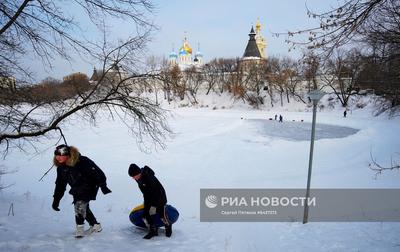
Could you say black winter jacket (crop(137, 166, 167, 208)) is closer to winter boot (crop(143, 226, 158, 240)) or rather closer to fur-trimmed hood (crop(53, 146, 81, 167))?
winter boot (crop(143, 226, 158, 240))

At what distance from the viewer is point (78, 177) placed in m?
4.91

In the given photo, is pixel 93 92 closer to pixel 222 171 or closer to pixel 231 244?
pixel 231 244

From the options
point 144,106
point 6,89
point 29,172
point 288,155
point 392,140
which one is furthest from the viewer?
point 392,140

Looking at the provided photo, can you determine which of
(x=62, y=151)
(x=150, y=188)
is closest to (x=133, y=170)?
(x=150, y=188)

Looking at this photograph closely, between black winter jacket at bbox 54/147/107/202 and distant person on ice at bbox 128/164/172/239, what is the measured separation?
610 millimetres

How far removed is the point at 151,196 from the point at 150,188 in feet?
0.62

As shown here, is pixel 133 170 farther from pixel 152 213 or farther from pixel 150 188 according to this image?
pixel 152 213

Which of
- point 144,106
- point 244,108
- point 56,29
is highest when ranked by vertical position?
point 56,29

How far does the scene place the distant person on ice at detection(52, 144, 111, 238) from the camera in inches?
188

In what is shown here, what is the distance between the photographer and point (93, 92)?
18.8 ft

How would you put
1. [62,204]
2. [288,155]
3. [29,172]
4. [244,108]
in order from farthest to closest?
1. [244,108]
2. [288,155]
3. [29,172]
4. [62,204]

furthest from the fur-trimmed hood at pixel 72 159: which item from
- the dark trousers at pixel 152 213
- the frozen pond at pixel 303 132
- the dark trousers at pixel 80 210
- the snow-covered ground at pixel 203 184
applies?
the frozen pond at pixel 303 132

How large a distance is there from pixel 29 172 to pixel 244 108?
48029mm

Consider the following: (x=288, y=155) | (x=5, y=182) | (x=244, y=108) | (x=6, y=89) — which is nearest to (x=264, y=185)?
(x=288, y=155)
